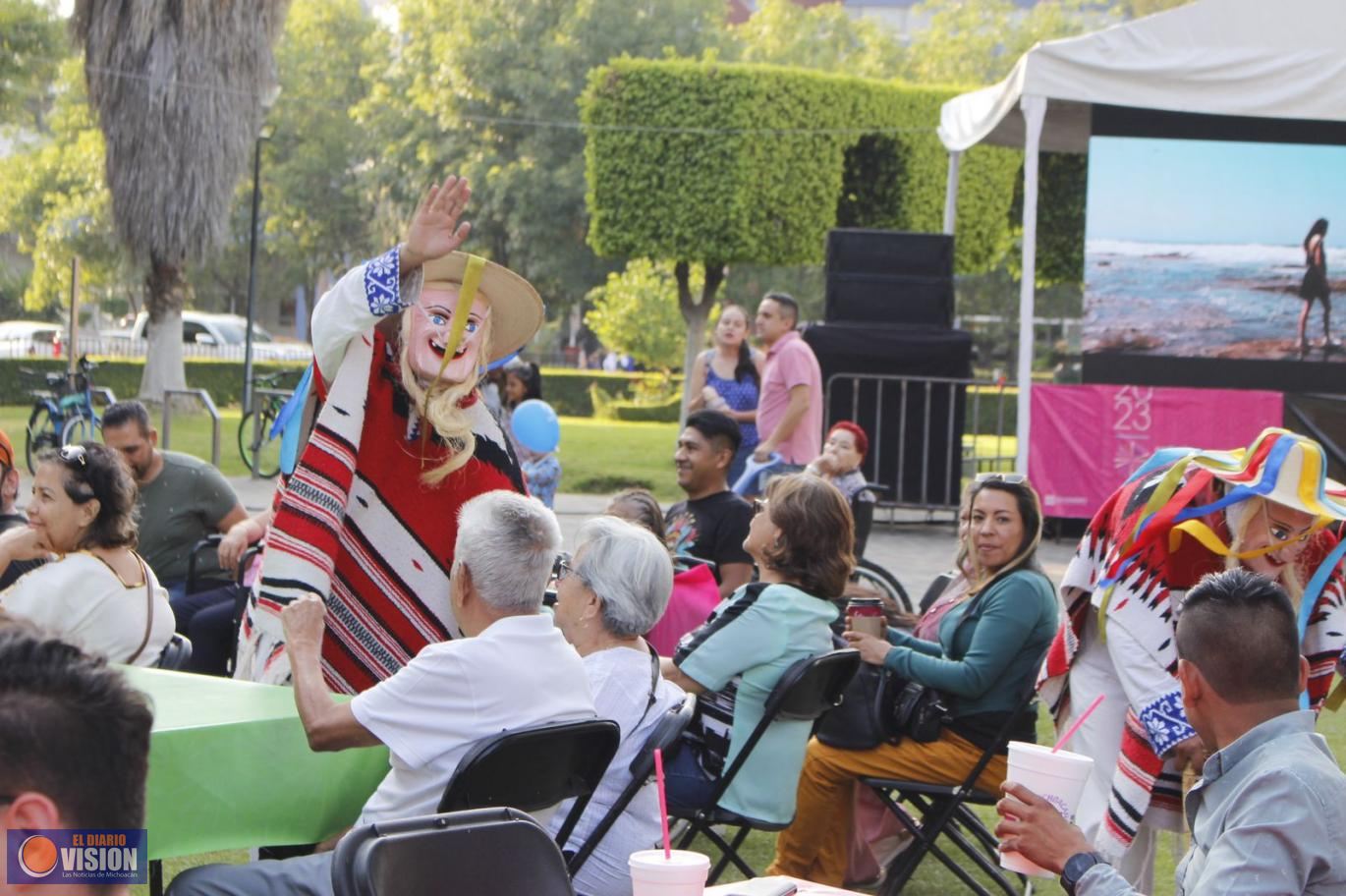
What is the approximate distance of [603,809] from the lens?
147 inches

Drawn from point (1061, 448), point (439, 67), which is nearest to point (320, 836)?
point (1061, 448)

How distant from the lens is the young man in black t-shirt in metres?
6.19

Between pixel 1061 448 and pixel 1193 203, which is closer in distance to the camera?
pixel 1061 448

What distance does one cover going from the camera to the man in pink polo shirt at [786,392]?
912cm

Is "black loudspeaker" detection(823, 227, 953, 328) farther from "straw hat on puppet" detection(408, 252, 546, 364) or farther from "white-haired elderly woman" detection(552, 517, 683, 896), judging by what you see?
"white-haired elderly woman" detection(552, 517, 683, 896)

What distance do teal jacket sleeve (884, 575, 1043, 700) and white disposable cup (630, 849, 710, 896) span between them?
2304 millimetres

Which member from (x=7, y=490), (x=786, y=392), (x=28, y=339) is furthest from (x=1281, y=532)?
(x=28, y=339)

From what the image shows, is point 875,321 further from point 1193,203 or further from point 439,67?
point 439,67

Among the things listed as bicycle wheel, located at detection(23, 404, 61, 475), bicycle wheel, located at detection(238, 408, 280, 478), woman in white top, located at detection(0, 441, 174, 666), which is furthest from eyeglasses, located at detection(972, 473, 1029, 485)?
bicycle wheel, located at detection(23, 404, 61, 475)

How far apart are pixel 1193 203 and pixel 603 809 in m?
10.7

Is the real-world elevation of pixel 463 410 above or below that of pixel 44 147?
below

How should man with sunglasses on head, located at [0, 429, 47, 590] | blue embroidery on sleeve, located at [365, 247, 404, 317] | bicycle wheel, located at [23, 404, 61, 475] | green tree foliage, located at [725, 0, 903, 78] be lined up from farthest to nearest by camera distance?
green tree foliage, located at [725, 0, 903, 78] < bicycle wheel, located at [23, 404, 61, 475] < man with sunglasses on head, located at [0, 429, 47, 590] < blue embroidery on sleeve, located at [365, 247, 404, 317]

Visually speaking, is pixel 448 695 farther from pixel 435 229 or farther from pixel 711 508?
pixel 711 508

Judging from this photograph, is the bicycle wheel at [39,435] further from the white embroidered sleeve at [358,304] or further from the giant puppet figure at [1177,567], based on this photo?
the giant puppet figure at [1177,567]
